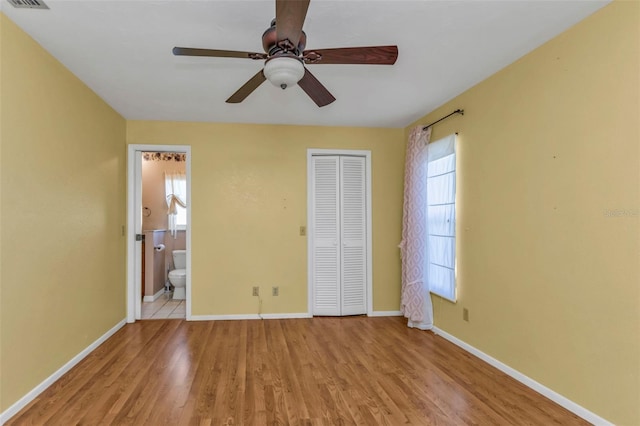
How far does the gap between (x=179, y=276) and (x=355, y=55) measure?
4.29 m

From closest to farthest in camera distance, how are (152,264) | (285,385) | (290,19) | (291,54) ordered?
1. (290,19)
2. (291,54)
3. (285,385)
4. (152,264)

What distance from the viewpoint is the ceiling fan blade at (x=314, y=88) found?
2.01 meters

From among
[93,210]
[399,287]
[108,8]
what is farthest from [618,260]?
[93,210]

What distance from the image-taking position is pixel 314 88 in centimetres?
214

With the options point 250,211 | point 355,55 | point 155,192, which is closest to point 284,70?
point 355,55

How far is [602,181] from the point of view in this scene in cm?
196

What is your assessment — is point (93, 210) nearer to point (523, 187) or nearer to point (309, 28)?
point (309, 28)

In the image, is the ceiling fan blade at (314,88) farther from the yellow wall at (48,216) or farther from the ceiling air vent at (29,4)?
the yellow wall at (48,216)

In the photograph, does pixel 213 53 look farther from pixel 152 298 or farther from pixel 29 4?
pixel 152 298

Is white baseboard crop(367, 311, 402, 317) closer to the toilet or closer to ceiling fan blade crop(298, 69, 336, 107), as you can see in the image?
the toilet

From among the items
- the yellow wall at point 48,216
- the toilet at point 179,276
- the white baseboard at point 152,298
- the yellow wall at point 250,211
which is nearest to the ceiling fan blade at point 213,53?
the yellow wall at point 48,216

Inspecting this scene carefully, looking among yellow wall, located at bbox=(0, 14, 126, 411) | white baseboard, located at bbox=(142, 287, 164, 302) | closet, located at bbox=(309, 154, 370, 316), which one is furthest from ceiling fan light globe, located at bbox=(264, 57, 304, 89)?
white baseboard, located at bbox=(142, 287, 164, 302)

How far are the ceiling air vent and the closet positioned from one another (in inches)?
113

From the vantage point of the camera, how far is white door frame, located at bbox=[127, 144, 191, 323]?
396cm
